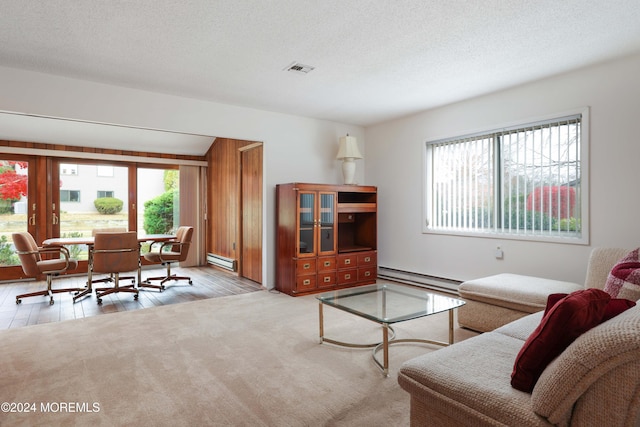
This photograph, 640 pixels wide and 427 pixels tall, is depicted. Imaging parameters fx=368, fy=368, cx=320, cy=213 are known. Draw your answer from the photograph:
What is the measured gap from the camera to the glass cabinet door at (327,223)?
4938 millimetres

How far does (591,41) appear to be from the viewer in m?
2.96

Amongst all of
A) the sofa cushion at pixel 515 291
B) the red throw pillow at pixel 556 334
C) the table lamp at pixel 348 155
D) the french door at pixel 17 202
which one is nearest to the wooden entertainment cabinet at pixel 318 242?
the table lamp at pixel 348 155

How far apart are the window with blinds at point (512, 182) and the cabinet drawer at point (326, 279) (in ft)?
4.90

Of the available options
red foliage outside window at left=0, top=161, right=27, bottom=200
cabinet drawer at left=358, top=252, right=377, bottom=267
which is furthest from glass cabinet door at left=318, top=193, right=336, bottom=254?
red foliage outside window at left=0, top=161, right=27, bottom=200

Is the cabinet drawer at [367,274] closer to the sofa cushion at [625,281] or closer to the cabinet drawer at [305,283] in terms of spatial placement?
the cabinet drawer at [305,283]

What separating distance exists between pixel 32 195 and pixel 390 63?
5718mm

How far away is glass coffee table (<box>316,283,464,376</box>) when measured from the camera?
2.52 metres

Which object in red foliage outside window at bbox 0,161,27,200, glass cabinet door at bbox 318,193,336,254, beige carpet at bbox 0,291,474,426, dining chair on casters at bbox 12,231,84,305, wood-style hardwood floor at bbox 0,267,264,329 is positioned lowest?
beige carpet at bbox 0,291,474,426

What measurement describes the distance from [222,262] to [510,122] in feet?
16.6

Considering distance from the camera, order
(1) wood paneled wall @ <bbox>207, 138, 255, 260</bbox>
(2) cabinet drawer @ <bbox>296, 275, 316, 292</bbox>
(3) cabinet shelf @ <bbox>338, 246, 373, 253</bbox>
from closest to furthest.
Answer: (2) cabinet drawer @ <bbox>296, 275, 316, 292</bbox> < (3) cabinet shelf @ <bbox>338, 246, 373, 253</bbox> < (1) wood paneled wall @ <bbox>207, 138, 255, 260</bbox>

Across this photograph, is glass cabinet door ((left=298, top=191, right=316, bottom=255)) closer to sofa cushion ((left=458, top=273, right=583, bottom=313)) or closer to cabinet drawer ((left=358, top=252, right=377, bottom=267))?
cabinet drawer ((left=358, top=252, right=377, bottom=267))

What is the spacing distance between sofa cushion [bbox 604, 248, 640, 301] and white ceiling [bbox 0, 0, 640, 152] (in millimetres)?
1738

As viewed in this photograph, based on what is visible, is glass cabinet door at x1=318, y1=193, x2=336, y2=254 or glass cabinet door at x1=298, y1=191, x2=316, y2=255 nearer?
glass cabinet door at x1=298, y1=191, x2=316, y2=255

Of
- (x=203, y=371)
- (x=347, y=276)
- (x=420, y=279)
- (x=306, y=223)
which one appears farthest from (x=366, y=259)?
(x=203, y=371)
